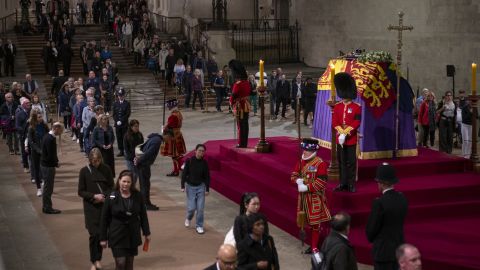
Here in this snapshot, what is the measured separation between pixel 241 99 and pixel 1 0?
25527 mm

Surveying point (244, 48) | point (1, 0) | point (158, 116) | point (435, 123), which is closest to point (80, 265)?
point (435, 123)

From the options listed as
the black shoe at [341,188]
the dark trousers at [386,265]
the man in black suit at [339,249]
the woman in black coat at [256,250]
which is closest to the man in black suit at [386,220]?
the dark trousers at [386,265]

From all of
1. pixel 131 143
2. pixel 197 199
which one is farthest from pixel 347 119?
pixel 131 143

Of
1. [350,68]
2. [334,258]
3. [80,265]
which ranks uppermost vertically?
[350,68]

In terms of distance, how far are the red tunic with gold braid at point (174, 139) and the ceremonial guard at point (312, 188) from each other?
232 inches

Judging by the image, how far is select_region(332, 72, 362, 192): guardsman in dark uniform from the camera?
524 inches

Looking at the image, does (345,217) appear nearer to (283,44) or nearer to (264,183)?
(264,183)

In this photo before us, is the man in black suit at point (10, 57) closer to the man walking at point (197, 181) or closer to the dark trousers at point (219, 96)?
the dark trousers at point (219, 96)

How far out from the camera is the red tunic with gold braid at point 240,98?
17.6 metres

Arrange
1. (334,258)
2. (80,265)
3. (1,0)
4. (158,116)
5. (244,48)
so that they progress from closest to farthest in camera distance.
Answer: (334,258) < (80,265) < (158,116) < (244,48) < (1,0)

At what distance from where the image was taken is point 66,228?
14297 millimetres

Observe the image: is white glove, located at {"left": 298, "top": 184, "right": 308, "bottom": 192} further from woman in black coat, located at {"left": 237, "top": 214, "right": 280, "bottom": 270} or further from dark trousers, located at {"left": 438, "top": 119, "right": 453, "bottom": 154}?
dark trousers, located at {"left": 438, "top": 119, "right": 453, "bottom": 154}

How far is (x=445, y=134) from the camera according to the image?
20.2m

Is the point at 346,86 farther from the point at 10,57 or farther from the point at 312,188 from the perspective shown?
the point at 10,57
